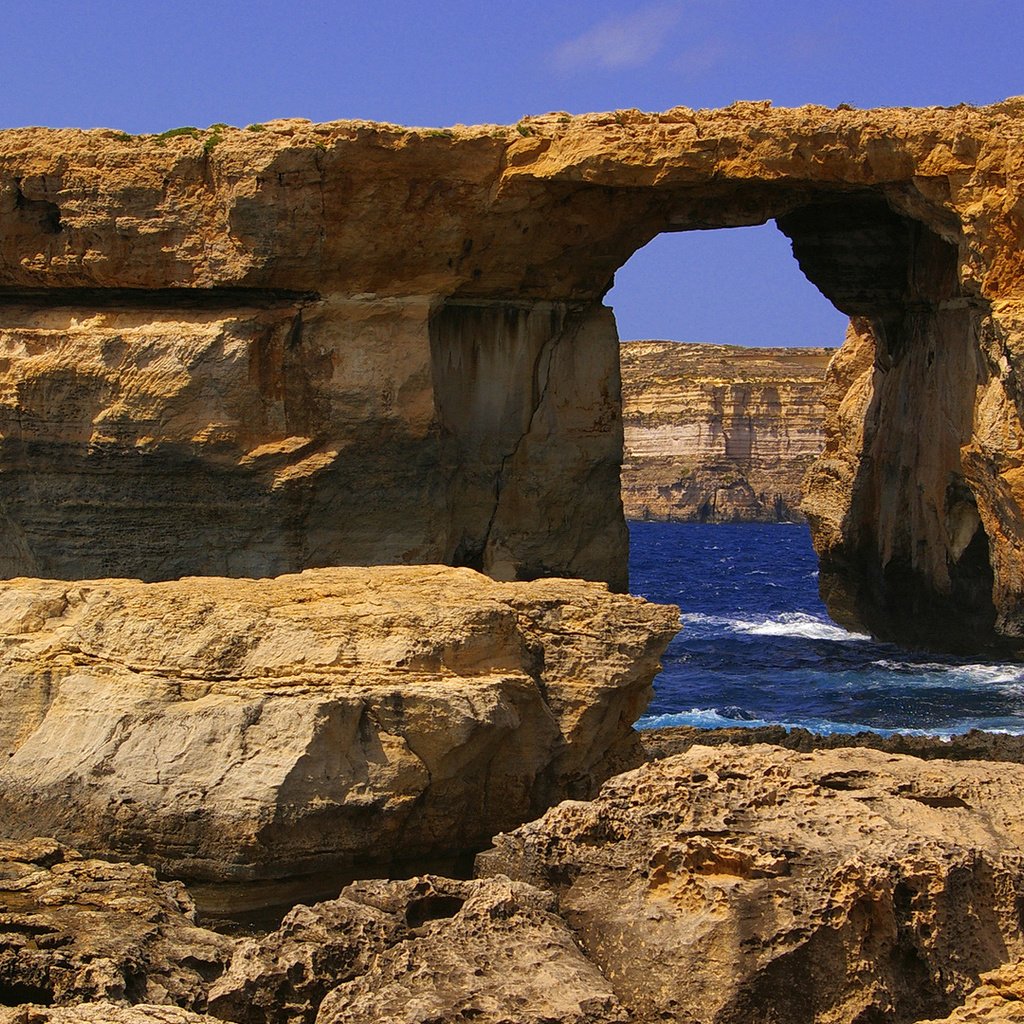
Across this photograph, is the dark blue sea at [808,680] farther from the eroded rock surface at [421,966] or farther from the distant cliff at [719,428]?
the distant cliff at [719,428]

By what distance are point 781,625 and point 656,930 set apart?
1006 inches

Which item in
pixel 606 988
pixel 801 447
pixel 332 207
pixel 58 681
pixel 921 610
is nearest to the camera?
pixel 606 988

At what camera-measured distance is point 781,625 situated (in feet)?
108

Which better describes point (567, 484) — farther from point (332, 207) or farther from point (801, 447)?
point (801, 447)

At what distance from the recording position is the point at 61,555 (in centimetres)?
2044

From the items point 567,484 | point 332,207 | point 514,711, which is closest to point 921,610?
point 567,484

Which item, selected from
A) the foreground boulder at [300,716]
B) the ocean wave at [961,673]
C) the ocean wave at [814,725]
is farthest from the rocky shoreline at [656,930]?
the ocean wave at [961,673]

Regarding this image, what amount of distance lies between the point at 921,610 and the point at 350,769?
17.9 m

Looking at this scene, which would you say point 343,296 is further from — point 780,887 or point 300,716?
point 780,887

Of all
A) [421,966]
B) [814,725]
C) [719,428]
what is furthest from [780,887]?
[719,428]

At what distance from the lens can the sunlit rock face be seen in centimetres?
1925

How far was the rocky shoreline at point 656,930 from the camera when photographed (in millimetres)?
7270

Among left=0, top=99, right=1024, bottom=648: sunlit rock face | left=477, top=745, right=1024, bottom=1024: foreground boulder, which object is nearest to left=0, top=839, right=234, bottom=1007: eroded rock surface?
left=477, top=745, right=1024, bottom=1024: foreground boulder

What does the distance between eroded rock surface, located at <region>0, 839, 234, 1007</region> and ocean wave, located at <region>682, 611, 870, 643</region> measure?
2094 cm
